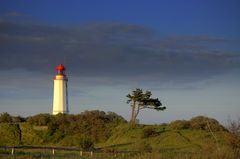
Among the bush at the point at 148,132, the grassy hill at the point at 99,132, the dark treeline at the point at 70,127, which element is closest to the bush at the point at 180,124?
the grassy hill at the point at 99,132

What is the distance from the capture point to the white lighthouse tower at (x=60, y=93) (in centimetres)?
5884

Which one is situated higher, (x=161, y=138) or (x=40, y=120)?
(x=40, y=120)

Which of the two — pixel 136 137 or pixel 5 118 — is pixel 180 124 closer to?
pixel 136 137

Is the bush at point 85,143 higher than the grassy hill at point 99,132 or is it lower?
lower

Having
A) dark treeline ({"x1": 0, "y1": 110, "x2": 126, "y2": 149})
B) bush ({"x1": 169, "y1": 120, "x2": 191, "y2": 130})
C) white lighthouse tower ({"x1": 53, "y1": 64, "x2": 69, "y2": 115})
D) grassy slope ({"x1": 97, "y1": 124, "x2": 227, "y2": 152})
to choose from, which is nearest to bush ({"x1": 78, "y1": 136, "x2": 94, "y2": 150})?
grassy slope ({"x1": 97, "y1": 124, "x2": 227, "y2": 152})

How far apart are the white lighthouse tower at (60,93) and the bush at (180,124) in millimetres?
16442

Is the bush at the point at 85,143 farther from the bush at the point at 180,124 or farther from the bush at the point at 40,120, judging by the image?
the bush at the point at 180,124

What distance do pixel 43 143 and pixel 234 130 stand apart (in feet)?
77.2

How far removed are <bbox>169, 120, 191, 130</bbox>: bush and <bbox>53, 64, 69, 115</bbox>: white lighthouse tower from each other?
53.9 ft

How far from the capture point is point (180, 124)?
1797 inches

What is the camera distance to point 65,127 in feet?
151

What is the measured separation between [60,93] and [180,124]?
18384mm

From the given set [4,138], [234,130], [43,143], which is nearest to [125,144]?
[43,143]

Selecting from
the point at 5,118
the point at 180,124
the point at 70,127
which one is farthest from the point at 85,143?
the point at 5,118
